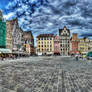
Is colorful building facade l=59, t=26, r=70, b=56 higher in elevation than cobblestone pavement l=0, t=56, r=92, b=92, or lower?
higher

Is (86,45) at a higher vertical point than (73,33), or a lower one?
lower


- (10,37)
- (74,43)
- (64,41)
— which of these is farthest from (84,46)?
(10,37)

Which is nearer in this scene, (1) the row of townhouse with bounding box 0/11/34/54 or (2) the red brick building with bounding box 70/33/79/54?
(1) the row of townhouse with bounding box 0/11/34/54

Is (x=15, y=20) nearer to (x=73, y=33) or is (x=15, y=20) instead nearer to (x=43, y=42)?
(x=43, y=42)

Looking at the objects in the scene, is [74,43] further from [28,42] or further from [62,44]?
[28,42]

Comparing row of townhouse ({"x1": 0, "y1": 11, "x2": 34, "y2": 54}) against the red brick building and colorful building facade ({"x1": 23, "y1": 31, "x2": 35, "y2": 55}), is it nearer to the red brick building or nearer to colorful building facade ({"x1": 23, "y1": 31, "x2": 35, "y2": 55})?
colorful building facade ({"x1": 23, "y1": 31, "x2": 35, "y2": 55})

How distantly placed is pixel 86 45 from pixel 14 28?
2402 inches

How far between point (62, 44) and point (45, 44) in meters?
14.9

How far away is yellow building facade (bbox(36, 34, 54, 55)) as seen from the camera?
104 meters

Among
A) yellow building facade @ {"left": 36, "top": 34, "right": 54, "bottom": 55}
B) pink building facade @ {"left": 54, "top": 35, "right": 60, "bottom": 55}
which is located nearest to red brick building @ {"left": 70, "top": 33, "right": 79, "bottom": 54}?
pink building facade @ {"left": 54, "top": 35, "right": 60, "bottom": 55}

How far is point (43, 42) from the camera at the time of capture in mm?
104625

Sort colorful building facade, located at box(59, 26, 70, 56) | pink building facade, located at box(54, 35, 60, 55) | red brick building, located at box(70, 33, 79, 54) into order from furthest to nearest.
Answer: colorful building facade, located at box(59, 26, 70, 56) < pink building facade, located at box(54, 35, 60, 55) < red brick building, located at box(70, 33, 79, 54)

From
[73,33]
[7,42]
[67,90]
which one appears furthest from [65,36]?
[67,90]

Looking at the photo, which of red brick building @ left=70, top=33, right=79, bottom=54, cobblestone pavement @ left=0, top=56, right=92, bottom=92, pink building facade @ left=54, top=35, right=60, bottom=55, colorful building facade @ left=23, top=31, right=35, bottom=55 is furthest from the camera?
pink building facade @ left=54, top=35, right=60, bottom=55
